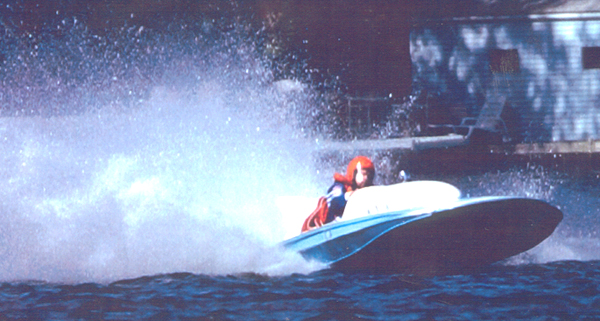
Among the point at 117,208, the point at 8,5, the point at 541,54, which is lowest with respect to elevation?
the point at 117,208

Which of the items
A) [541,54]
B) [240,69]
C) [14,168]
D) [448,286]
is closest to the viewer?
[448,286]

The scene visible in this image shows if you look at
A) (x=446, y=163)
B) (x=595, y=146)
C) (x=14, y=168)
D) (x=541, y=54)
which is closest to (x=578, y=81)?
(x=541, y=54)

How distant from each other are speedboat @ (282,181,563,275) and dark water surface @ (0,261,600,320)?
0.90 ft

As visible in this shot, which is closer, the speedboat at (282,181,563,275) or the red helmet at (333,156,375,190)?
the speedboat at (282,181,563,275)

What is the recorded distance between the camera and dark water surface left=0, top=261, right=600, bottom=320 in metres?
7.18

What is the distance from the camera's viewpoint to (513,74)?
2355cm

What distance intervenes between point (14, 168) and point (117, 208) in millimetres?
Answer: 4360

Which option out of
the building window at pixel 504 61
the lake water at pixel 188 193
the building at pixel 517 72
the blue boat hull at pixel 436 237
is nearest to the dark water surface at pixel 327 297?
the lake water at pixel 188 193

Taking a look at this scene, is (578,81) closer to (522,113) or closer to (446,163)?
(522,113)

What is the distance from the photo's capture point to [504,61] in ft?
77.0

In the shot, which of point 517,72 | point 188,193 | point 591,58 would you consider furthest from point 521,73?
point 188,193

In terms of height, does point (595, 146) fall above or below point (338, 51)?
below

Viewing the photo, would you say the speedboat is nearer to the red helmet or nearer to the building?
the red helmet

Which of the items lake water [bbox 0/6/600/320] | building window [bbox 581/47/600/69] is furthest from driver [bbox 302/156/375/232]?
building window [bbox 581/47/600/69]
